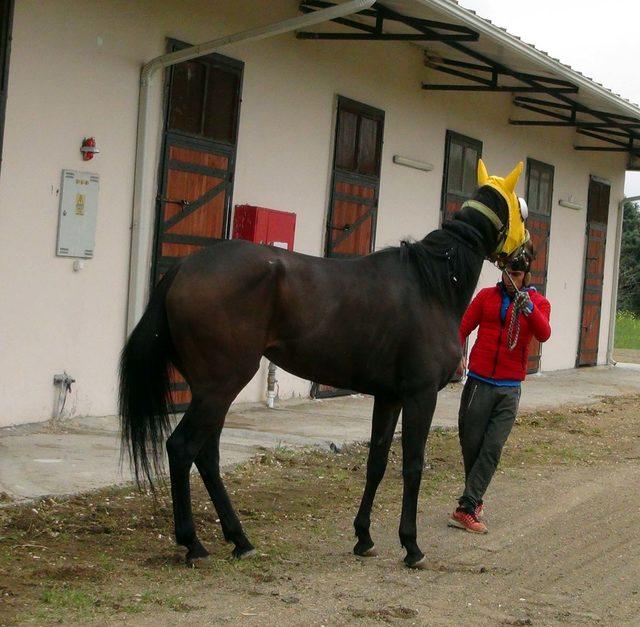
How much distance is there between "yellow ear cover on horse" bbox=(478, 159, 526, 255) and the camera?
608 centimetres

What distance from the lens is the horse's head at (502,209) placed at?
6051 mm

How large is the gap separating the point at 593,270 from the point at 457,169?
19.3 feet

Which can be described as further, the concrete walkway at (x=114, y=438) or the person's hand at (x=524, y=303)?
the concrete walkway at (x=114, y=438)

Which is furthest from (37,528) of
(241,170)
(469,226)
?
(241,170)

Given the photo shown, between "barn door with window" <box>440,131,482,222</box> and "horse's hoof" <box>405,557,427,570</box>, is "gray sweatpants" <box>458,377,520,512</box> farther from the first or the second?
"barn door with window" <box>440,131,482,222</box>

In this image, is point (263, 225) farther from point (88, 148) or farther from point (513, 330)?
point (513, 330)

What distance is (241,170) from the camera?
409 inches

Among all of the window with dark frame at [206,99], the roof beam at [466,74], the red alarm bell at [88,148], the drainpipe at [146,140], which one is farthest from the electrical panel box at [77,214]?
the roof beam at [466,74]

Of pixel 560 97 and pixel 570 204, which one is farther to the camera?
pixel 570 204

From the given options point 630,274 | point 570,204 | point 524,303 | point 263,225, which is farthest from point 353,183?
point 630,274

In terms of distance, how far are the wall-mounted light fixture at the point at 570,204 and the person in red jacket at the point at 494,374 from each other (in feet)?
36.9

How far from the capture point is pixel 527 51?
1188 cm

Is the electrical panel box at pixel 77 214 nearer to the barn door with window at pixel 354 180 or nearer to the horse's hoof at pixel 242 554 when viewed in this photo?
the barn door with window at pixel 354 180

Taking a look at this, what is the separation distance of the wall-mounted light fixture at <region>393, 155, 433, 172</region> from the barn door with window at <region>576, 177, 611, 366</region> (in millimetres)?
6286
